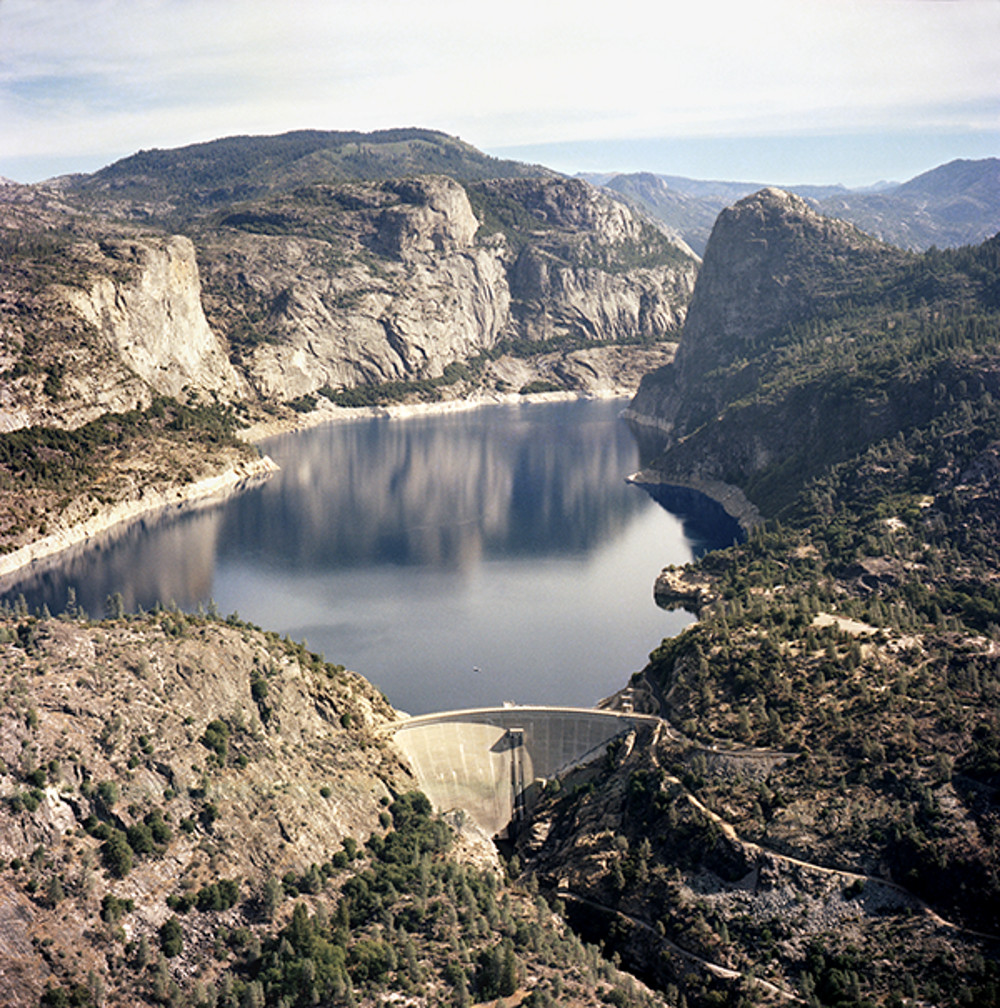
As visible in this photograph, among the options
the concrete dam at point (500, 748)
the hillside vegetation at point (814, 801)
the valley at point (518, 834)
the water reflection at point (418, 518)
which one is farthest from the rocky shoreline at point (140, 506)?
the hillside vegetation at point (814, 801)

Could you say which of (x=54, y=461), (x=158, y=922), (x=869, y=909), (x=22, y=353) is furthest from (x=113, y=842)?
(x=22, y=353)

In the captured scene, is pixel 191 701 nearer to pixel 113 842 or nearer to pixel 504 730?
pixel 113 842

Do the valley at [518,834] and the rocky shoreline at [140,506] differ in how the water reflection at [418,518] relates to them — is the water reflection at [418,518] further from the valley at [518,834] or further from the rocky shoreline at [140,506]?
the valley at [518,834]

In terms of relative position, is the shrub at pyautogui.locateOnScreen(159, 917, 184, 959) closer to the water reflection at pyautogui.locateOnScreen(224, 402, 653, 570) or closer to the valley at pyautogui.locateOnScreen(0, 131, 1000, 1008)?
the valley at pyautogui.locateOnScreen(0, 131, 1000, 1008)

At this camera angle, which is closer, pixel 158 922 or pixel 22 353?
pixel 158 922

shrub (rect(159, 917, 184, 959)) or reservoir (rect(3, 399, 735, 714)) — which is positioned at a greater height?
reservoir (rect(3, 399, 735, 714))

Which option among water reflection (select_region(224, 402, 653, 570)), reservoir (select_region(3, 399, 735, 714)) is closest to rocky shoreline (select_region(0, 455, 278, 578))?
reservoir (select_region(3, 399, 735, 714))
